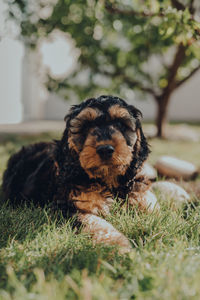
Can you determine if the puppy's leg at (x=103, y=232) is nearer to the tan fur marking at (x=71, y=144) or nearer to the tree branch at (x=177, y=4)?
the tan fur marking at (x=71, y=144)

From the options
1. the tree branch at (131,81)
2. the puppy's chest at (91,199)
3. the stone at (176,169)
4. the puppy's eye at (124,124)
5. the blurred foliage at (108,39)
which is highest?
the blurred foliage at (108,39)

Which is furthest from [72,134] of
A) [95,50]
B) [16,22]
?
[95,50]

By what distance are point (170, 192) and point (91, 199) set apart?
118 cm

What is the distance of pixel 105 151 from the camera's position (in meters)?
2.37

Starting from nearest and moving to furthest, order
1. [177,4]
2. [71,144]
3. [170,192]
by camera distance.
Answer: [71,144] → [170,192] → [177,4]

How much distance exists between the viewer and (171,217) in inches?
95.9

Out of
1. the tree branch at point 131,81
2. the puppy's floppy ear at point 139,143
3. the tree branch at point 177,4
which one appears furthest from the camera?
the tree branch at point 131,81

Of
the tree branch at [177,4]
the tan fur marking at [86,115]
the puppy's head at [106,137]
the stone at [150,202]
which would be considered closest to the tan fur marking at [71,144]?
the puppy's head at [106,137]

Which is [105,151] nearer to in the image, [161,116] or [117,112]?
[117,112]

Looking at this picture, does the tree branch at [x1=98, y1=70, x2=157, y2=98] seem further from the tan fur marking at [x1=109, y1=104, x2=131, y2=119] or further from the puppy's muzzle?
the puppy's muzzle

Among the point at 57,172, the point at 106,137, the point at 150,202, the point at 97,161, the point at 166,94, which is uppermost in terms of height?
the point at 166,94

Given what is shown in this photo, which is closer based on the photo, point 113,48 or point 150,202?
point 150,202

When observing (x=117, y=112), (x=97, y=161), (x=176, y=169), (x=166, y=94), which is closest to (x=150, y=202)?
(x=97, y=161)

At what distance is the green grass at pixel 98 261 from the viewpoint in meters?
1.43
